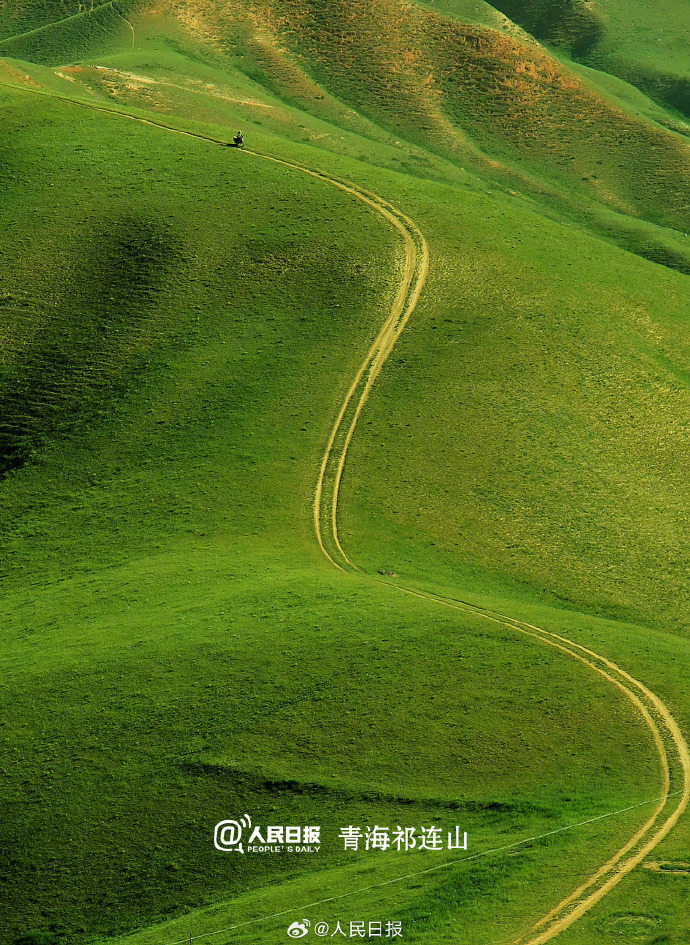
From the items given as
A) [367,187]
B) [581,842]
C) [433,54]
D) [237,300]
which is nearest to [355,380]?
[237,300]

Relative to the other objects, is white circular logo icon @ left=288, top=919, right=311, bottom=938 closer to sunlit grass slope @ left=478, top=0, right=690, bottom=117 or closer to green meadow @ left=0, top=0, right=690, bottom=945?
green meadow @ left=0, top=0, right=690, bottom=945

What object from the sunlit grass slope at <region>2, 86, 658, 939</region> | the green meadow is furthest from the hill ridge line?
the sunlit grass slope at <region>2, 86, 658, 939</region>

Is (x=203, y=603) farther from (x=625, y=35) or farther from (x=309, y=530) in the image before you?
(x=625, y=35)

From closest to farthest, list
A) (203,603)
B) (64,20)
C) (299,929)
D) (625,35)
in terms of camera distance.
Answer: (299,929) < (203,603) < (64,20) < (625,35)

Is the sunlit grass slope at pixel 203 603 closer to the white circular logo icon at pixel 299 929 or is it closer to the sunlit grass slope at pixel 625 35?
the white circular logo icon at pixel 299 929

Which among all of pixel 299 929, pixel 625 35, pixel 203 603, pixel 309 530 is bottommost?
pixel 299 929

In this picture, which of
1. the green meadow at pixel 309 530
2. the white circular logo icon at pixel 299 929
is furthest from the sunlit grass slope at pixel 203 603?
the white circular logo icon at pixel 299 929

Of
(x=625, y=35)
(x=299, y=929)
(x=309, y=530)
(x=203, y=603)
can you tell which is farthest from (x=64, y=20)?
(x=299, y=929)

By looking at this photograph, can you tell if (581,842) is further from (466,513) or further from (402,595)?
(466,513)
